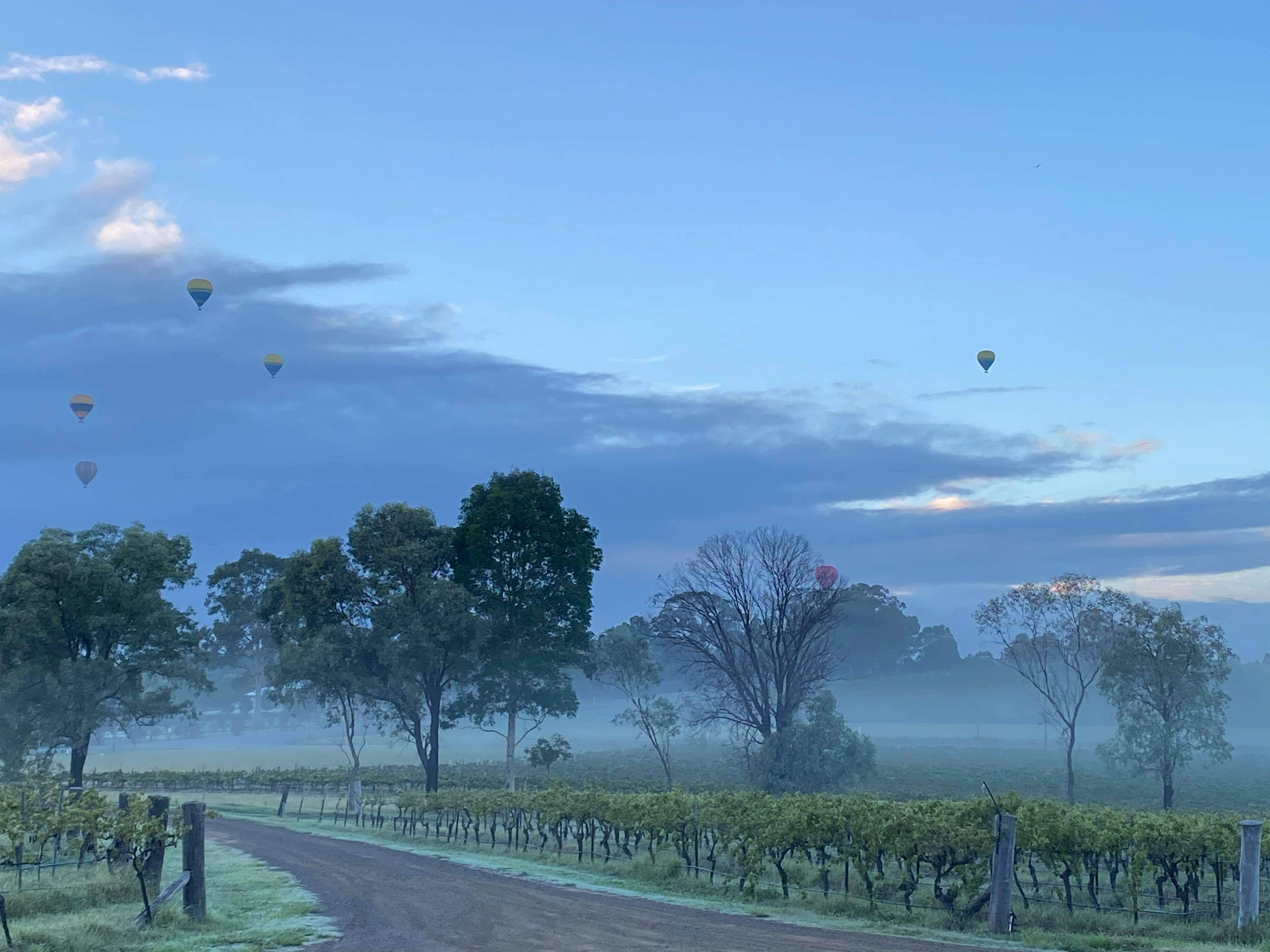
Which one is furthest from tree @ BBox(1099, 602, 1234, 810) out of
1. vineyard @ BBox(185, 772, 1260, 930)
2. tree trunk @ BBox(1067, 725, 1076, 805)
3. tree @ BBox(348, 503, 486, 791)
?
tree @ BBox(348, 503, 486, 791)

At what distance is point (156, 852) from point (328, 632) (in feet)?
136

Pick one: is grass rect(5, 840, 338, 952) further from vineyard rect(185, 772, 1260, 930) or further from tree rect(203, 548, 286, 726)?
tree rect(203, 548, 286, 726)

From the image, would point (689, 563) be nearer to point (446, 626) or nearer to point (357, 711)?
point (446, 626)

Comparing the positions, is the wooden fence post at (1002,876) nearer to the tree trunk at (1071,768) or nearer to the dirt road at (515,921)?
the dirt road at (515,921)

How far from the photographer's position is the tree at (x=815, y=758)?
196 ft

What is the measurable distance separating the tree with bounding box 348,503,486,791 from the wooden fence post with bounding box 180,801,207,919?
39.2m

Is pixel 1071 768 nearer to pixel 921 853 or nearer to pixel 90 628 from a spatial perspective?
pixel 921 853

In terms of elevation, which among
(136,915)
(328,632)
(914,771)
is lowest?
(914,771)

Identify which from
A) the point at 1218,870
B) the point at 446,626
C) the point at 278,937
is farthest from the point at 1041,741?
the point at 278,937

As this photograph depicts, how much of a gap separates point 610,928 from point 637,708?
5160cm

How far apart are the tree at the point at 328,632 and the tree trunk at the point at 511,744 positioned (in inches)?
337

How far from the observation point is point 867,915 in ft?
77.6

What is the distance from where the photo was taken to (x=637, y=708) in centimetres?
7212

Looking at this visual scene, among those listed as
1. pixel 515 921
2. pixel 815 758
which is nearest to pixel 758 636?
Result: pixel 815 758
